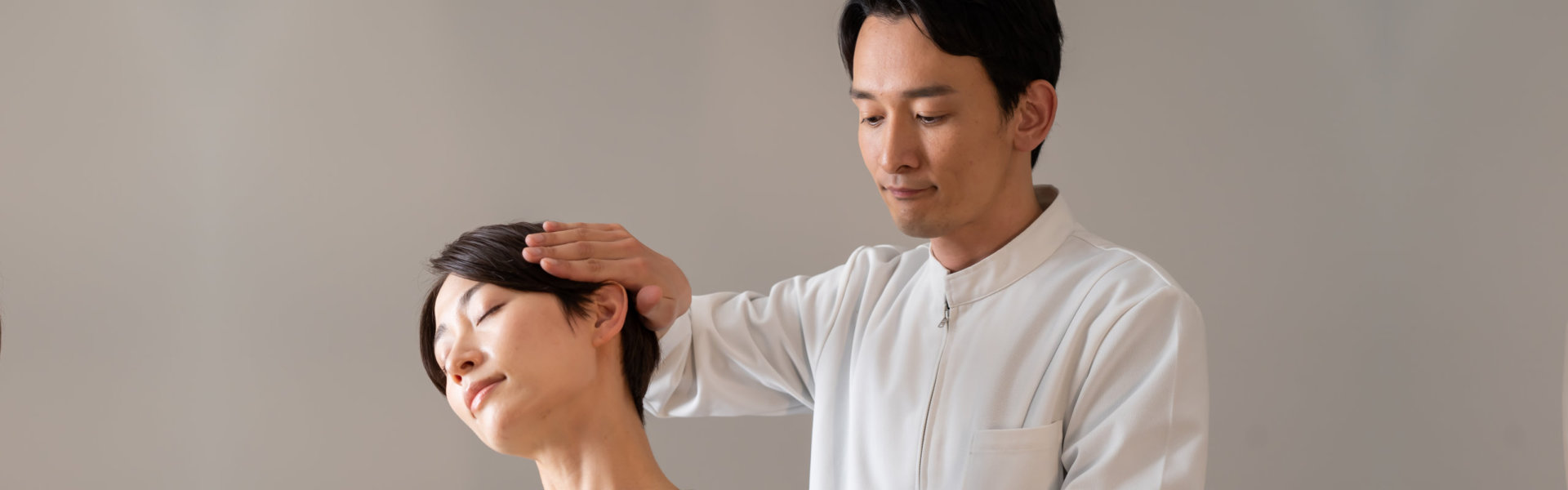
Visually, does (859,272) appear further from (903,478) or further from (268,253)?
(268,253)

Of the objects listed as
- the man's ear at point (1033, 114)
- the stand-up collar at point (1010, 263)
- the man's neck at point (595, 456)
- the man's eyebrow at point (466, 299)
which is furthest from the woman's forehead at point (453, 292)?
the man's ear at point (1033, 114)

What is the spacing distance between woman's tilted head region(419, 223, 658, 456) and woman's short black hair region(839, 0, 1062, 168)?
57cm

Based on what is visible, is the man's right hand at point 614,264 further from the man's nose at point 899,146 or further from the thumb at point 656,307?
the man's nose at point 899,146

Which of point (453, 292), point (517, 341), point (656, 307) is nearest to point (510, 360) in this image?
point (517, 341)

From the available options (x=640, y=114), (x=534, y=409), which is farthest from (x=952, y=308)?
(x=640, y=114)

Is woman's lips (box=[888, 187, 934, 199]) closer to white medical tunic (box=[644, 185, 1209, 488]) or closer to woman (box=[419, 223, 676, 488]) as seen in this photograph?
white medical tunic (box=[644, 185, 1209, 488])

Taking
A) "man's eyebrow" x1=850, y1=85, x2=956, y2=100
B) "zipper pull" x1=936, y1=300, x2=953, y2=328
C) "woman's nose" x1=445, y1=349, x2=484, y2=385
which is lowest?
"zipper pull" x1=936, y1=300, x2=953, y2=328

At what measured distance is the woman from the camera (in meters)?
1.57

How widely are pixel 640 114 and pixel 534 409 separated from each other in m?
1.27

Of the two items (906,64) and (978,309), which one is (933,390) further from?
(906,64)

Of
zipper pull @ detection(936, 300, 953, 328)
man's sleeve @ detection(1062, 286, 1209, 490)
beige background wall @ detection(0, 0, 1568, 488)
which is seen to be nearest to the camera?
man's sleeve @ detection(1062, 286, 1209, 490)

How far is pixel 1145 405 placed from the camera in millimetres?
1533

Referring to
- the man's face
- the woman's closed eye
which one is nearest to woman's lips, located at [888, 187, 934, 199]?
the man's face

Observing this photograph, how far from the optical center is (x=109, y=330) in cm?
255
